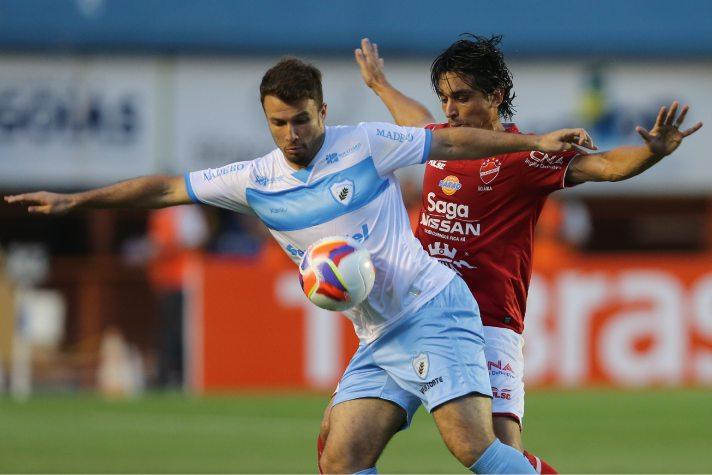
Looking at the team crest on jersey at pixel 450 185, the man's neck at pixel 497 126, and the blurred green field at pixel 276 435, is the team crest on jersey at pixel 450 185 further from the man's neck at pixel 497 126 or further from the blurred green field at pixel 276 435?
the blurred green field at pixel 276 435

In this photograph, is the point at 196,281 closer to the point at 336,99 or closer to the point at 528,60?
the point at 336,99

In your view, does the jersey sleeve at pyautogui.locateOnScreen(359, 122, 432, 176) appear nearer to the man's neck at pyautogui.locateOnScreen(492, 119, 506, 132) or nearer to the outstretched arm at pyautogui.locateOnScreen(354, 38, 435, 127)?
the man's neck at pyautogui.locateOnScreen(492, 119, 506, 132)

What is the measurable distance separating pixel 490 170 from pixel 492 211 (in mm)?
201

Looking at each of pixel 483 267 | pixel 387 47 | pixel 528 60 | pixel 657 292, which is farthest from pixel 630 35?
pixel 483 267

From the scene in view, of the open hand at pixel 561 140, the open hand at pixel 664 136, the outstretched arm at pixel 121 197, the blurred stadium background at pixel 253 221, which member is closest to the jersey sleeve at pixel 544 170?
the open hand at pixel 664 136

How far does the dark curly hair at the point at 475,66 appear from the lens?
293 inches

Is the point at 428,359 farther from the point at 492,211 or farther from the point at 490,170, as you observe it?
the point at 490,170

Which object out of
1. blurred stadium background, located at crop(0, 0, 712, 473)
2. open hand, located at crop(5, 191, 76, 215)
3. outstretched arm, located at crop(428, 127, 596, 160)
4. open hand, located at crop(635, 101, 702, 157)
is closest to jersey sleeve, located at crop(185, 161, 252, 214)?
open hand, located at crop(5, 191, 76, 215)

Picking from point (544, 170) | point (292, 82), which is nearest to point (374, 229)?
point (292, 82)

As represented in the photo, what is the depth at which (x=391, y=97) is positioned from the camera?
8367 millimetres

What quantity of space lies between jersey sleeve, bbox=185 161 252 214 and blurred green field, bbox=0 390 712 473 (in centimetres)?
372

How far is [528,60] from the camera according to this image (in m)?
24.0

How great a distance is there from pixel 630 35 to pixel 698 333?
7.42 m

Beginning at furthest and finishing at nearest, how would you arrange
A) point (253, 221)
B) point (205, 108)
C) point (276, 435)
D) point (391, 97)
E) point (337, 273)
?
point (205, 108) < point (253, 221) < point (276, 435) < point (391, 97) < point (337, 273)
